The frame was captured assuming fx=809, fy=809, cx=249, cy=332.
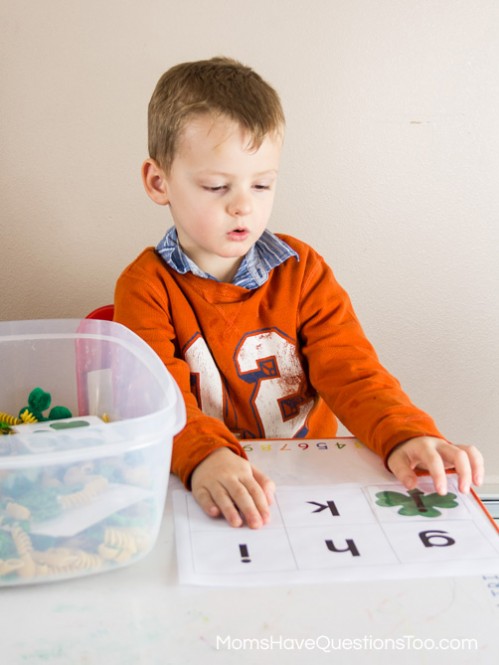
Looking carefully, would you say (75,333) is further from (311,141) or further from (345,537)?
(311,141)

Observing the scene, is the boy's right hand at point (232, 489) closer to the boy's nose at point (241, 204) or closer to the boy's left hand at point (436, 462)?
the boy's left hand at point (436, 462)

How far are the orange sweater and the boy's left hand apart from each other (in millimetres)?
148

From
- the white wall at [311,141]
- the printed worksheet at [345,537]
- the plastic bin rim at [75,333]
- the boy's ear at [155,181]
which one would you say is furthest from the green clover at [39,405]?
the white wall at [311,141]

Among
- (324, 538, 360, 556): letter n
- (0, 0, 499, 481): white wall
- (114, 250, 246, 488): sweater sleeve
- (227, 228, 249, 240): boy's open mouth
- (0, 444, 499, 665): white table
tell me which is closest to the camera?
(0, 444, 499, 665): white table

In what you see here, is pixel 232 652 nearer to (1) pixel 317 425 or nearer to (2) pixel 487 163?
(1) pixel 317 425

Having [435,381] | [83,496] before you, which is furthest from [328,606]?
[435,381]

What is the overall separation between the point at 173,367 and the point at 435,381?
2.08 ft

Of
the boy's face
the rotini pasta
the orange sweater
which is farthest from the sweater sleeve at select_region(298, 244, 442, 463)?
the rotini pasta

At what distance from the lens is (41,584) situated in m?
0.61

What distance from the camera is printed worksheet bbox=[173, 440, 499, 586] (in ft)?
2.03

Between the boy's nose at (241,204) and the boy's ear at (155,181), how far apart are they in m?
0.12

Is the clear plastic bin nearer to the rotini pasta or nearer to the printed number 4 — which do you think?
the rotini pasta

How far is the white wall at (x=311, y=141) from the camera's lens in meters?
1.18

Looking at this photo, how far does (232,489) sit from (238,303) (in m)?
0.32
